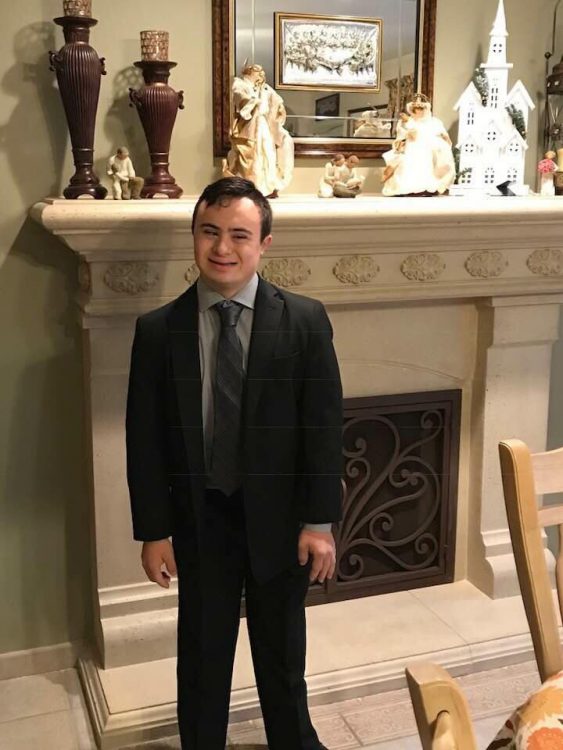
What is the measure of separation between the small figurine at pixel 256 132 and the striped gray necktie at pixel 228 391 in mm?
522

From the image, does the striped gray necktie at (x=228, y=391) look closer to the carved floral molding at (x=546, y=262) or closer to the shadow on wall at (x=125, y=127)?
Answer: the shadow on wall at (x=125, y=127)

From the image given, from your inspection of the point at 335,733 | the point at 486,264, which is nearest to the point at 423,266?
the point at 486,264

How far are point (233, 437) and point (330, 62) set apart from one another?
1.04 metres

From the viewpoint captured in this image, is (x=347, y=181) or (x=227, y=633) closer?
(x=227, y=633)

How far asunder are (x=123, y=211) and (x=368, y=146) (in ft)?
2.31

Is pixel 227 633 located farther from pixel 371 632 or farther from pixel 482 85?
pixel 482 85

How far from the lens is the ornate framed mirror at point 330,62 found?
195 cm

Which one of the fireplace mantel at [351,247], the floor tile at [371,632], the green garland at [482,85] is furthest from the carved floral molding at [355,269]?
the floor tile at [371,632]

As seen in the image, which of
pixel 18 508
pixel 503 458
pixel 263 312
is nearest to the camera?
pixel 503 458

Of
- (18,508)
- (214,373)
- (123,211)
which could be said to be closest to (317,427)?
(214,373)

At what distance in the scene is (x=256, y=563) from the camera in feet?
5.10

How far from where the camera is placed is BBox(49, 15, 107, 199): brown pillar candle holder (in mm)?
1727

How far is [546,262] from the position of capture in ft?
7.17

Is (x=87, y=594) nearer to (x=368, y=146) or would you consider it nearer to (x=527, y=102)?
(x=368, y=146)
